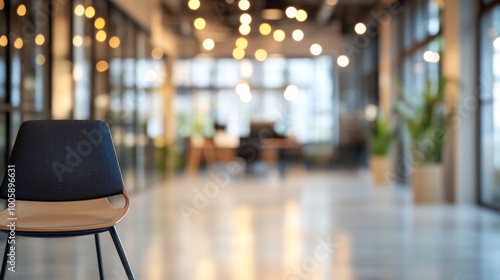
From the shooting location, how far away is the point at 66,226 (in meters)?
2.40

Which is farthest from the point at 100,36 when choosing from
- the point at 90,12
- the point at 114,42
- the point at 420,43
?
the point at 420,43

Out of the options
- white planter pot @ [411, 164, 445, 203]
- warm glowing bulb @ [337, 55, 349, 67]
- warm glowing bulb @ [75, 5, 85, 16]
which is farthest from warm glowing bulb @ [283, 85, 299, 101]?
warm glowing bulb @ [75, 5, 85, 16]

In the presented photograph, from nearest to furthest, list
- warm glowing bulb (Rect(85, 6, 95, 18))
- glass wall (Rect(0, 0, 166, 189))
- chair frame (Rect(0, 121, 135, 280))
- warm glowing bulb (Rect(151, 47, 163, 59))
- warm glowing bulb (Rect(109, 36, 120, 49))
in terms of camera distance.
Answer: chair frame (Rect(0, 121, 135, 280)) < glass wall (Rect(0, 0, 166, 189)) < warm glowing bulb (Rect(85, 6, 95, 18)) < warm glowing bulb (Rect(109, 36, 120, 49)) < warm glowing bulb (Rect(151, 47, 163, 59))

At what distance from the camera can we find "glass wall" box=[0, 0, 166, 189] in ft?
17.1

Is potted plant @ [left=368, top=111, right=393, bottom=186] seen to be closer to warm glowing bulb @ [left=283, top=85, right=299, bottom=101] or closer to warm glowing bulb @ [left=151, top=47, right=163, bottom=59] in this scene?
warm glowing bulb @ [left=151, top=47, right=163, bottom=59]

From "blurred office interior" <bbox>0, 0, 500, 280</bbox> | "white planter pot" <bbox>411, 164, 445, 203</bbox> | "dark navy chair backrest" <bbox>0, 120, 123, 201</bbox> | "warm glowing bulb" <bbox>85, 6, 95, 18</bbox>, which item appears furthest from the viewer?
"white planter pot" <bbox>411, 164, 445, 203</bbox>

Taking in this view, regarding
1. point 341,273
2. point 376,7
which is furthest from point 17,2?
point 376,7

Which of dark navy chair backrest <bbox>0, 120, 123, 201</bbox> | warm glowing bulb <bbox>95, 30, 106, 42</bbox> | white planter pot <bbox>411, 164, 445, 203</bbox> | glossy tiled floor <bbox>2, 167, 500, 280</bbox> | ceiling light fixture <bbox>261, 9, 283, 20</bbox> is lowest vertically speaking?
glossy tiled floor <bbox>2, 167, 500, 280</bbox>

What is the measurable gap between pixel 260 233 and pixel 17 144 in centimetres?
290

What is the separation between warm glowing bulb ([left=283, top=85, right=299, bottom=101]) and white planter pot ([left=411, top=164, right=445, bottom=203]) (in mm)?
8029

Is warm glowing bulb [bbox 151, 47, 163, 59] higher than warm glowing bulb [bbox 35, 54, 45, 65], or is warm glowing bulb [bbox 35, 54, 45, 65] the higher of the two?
warm glowing bulb [bbox 151, 47, 163, 59]

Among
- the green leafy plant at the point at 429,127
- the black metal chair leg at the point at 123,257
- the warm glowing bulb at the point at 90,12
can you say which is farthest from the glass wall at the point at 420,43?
the black metal chair leg at the point at 123,257

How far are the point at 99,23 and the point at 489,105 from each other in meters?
4.43

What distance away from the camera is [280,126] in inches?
633
